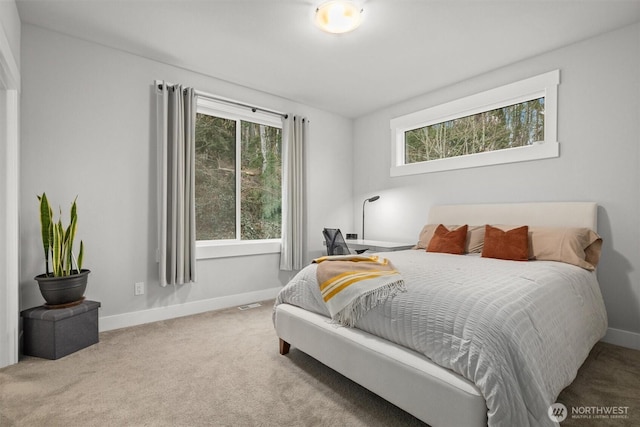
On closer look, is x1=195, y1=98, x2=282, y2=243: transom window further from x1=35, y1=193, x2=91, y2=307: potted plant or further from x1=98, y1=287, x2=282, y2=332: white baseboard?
x1=35, y1=193, x2=91, y2=307: potted plant

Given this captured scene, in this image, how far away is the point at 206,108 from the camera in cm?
356

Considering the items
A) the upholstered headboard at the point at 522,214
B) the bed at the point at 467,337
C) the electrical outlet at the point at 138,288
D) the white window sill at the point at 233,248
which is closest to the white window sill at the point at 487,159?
the upholstered headboard at the point at 522,214

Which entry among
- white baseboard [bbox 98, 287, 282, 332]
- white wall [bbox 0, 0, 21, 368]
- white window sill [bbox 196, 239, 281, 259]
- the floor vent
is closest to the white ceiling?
white wall [bbox 0, 0, 21, 368]

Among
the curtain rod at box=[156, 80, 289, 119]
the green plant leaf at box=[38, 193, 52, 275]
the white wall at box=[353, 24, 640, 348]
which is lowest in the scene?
the green plant leaf at box=[38, 193, 52, 275]

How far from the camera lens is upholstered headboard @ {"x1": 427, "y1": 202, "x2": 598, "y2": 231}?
2.66 meters

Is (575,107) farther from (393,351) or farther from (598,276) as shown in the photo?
(393,351)

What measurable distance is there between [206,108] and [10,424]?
2.98 meters

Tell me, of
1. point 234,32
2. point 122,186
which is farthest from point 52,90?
point 234,32

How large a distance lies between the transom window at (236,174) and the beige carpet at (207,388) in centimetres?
147

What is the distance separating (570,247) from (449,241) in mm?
929

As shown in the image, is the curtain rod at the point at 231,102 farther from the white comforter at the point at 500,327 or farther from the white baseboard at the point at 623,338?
the white baseboard at the point at 623,338

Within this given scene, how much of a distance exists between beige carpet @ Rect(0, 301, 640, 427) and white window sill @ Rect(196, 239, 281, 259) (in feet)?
3.41

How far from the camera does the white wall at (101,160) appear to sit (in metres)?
2.55

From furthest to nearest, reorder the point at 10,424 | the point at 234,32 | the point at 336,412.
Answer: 1. the point at 234,32
2. the point at 336,412
3. the point at 10,424
